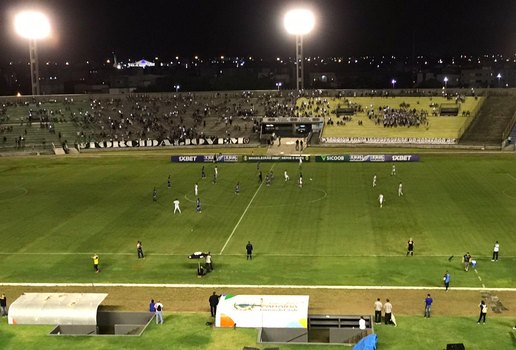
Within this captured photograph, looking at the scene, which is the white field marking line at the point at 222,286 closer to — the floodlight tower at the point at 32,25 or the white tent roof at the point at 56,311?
the white tent roof at the point at 56,311

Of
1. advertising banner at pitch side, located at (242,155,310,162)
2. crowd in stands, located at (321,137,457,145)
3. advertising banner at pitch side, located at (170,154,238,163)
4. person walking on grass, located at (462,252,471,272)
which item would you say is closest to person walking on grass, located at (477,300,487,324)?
person walking on grass, located at (462,252,471,272)

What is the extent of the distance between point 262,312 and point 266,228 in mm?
17483

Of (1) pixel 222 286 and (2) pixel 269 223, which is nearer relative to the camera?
(1) pixel 222 286

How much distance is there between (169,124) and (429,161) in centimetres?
4284

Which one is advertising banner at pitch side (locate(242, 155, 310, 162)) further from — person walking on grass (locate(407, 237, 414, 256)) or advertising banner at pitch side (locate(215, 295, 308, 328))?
advertising banner at pitch side (locate(215, 295, 308, 328))

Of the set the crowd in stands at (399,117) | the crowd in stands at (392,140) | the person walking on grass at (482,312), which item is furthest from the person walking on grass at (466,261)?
the crowd in stands at (399,117)

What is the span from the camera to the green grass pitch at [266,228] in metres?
32.0

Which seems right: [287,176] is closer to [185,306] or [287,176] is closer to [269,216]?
[269,216]

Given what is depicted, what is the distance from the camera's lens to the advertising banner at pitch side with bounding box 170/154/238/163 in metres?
71.1

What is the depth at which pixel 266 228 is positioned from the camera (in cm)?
4212

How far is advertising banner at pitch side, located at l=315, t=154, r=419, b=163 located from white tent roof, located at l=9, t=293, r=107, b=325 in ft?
154

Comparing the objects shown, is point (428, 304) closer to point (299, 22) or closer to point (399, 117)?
point (399, 117)

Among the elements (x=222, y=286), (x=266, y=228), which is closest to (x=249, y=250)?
(x=222, y=286)

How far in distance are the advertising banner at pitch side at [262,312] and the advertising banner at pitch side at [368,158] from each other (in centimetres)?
4540
